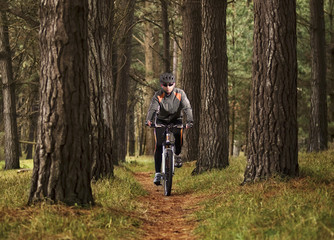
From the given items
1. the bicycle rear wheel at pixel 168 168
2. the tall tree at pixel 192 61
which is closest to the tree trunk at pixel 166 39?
the tall tree at pixel 192 61

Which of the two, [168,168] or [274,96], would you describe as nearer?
[274,96]

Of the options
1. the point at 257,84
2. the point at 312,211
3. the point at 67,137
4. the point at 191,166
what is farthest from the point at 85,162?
the point at 191,166

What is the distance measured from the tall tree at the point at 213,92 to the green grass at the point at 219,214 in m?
3.43

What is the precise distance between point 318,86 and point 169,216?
38.0 feet

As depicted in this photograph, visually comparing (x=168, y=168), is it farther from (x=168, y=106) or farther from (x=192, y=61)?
(x=192, y=61)

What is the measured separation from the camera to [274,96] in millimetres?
7652

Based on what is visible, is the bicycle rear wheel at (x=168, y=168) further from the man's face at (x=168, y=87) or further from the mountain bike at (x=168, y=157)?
the man's face at (x=168, y=87)

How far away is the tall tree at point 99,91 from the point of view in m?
9.03

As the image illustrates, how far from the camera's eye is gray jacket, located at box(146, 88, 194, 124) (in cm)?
873

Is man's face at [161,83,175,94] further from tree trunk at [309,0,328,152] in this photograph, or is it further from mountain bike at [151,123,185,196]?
tree trunk at [309,0,328,152]

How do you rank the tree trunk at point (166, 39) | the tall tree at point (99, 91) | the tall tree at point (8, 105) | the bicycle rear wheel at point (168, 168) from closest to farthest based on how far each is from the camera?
1. the bicycle rear wheel at point (168, 168)
2. the tall tree at point (99, 91)
3. the tall tree at point (8, 105)
4. the tree trunk at point (166, 39)

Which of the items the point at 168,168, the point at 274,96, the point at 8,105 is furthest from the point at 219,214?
the point at 8,105

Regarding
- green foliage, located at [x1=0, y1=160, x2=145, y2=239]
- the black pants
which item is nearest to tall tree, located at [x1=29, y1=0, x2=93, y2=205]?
green foliage, located at [x1=0, y1=160, x2=145, y2=239]

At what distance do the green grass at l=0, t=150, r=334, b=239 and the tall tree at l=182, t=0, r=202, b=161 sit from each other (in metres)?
6.70
